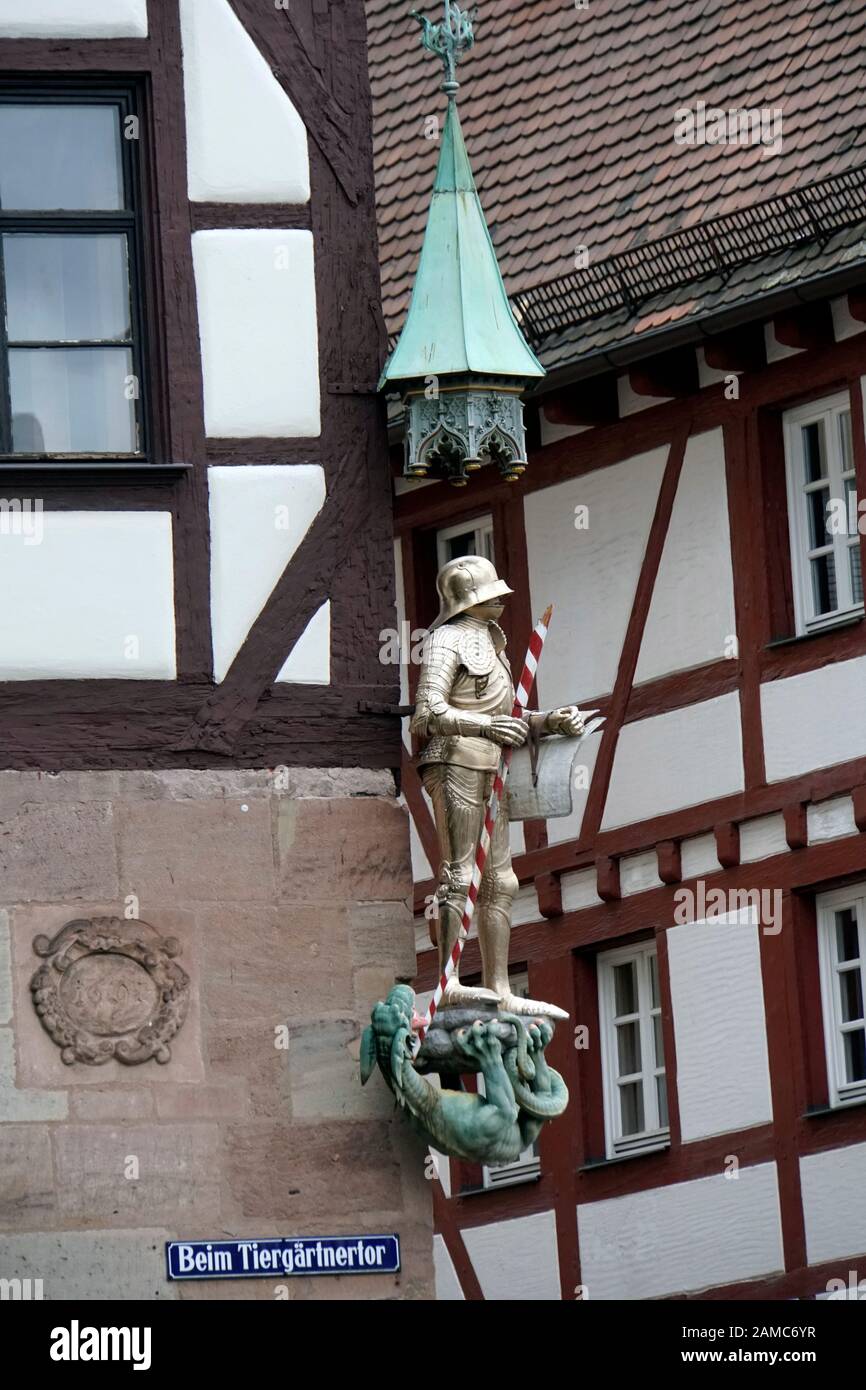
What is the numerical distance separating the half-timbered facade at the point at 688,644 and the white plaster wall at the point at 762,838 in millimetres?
25

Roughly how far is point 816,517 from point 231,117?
7524 millimetres

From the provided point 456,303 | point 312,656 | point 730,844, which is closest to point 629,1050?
point 730,844

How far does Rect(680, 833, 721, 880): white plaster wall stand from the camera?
25.7 m

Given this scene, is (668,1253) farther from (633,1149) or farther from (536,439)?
(536,439)

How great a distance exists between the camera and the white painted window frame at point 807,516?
25141mm

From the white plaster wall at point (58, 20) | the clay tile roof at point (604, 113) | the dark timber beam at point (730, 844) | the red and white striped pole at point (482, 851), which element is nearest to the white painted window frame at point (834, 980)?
the dark timber beam at point (730, 844)

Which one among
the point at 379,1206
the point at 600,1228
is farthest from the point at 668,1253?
the point at 379,1206

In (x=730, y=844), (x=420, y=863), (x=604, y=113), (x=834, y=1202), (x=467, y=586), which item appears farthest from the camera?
(x=420, y=863)

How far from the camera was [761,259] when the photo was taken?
24922 millimetres

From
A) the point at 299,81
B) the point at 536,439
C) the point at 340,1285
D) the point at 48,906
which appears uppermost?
the point at 536,439

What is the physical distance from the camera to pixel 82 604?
59.6 ft

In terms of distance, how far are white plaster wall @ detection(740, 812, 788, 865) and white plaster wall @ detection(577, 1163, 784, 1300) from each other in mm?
1559

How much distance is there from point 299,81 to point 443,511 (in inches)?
356

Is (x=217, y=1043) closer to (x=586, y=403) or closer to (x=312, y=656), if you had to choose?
(x=312, y=656)
